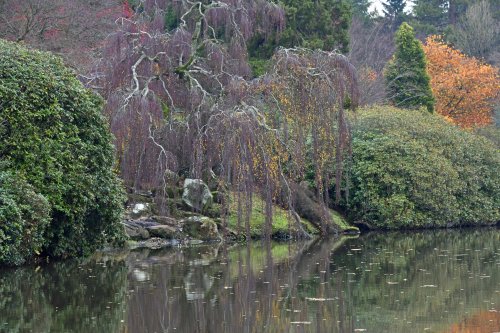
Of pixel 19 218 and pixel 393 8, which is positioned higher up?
pixel 393 8

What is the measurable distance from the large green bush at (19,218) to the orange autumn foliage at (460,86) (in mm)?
29026

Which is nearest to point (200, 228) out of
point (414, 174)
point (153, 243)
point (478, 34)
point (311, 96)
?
point (153, 243)

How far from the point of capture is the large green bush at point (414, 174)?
28.0m

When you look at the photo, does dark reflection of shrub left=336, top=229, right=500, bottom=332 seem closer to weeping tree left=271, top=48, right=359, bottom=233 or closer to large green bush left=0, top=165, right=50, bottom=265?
weeping tree left=271, top=48, right=359, bottom=233

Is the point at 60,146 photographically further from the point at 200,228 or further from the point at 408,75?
the point at 408,75

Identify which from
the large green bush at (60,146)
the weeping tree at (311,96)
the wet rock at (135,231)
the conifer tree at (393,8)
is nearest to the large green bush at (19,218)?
the large green bush at (60,146)

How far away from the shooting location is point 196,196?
23.4 m

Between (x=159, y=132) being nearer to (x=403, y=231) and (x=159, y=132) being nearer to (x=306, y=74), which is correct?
(x=306, y=74)

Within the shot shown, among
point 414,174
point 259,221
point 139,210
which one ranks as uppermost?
point 414,174

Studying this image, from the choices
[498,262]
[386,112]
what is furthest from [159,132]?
[386,112]

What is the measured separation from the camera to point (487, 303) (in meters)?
12.0

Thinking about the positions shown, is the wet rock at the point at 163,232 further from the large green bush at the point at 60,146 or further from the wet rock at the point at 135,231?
the large green bush at the point at 60,146

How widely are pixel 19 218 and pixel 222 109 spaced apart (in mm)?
6631

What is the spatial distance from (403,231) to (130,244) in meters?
9.90
